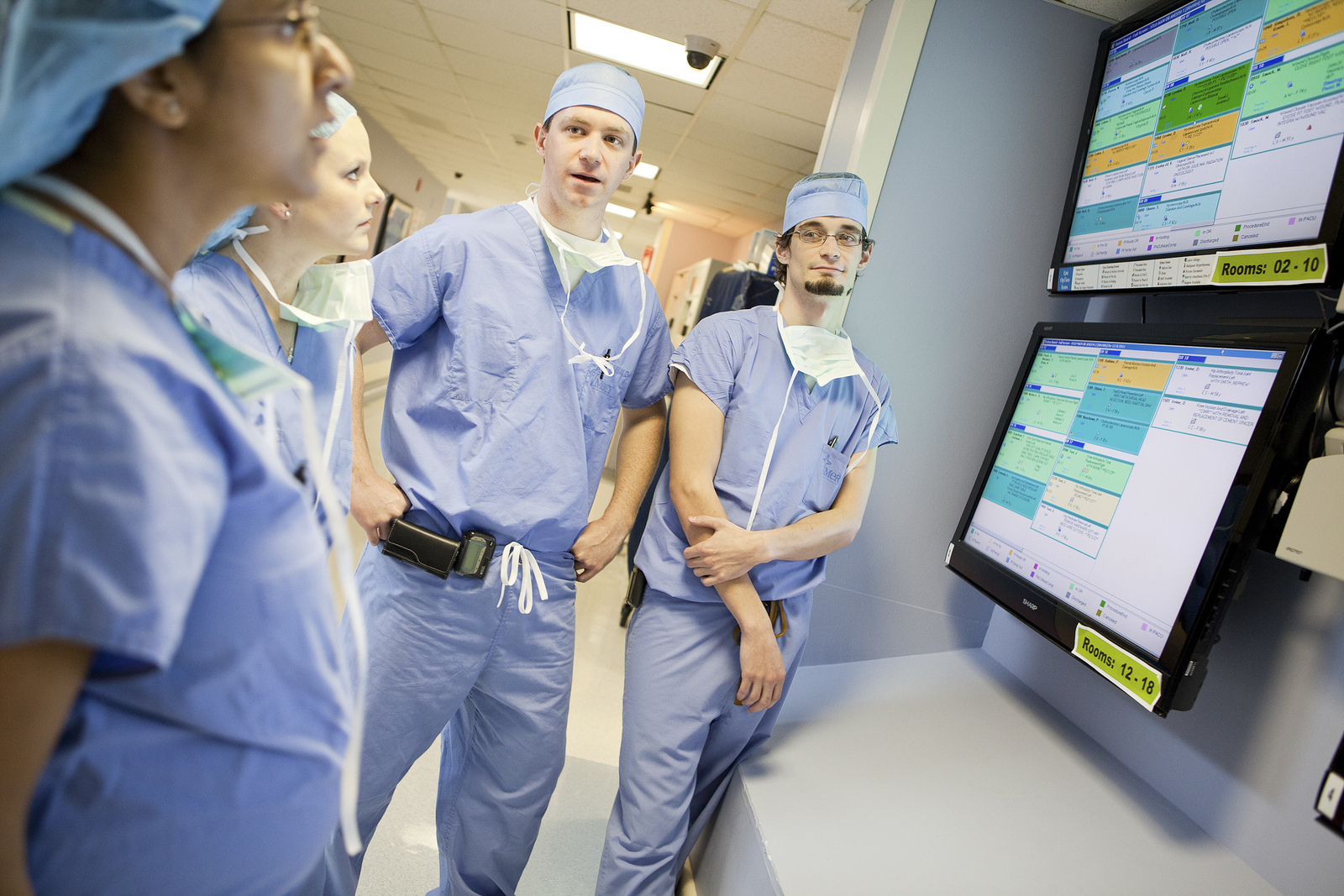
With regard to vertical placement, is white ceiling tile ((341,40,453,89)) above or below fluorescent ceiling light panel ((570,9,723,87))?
below

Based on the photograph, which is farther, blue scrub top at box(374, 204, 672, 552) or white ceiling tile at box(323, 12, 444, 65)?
white ceiling tile at box(323, 12, 444, 65)

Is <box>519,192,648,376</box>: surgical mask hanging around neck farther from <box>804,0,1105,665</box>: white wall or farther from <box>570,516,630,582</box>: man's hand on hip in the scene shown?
<box>804,0,1105,665</box>: white wall

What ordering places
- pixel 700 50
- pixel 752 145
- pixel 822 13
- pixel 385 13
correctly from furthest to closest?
pixel 752 145
pixel 385 13
pixel 700 50
pixel 822 13

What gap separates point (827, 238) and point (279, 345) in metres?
1.10

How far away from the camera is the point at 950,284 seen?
72.4 inches

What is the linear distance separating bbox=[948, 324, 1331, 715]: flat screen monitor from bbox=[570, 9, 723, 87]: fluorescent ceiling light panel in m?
2.79

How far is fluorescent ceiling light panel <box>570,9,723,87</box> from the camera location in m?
3.58

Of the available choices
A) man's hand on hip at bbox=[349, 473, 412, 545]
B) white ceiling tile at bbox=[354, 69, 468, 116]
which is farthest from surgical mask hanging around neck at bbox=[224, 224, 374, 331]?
white ceiling tile at bbox=[354, 69, 468, 116]

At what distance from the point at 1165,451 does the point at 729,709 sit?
928mm

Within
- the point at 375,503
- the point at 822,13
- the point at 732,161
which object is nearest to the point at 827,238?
the point at 375,503

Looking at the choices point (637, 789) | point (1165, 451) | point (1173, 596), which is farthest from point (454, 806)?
point (1165, 451)

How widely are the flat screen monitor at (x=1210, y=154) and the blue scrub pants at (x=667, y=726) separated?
39.9 inches

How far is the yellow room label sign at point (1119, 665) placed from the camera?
3.67 ft

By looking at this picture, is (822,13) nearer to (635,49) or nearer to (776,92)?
(776,92)
